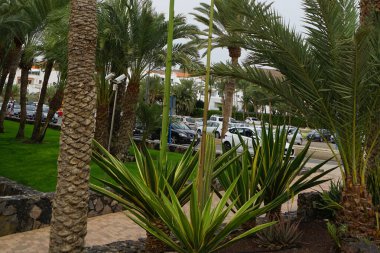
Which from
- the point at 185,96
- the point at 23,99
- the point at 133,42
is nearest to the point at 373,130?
the point at 133,42

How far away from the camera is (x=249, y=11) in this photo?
5.08 metres

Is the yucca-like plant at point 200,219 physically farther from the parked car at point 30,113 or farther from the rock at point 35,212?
the parked car at point 30,113

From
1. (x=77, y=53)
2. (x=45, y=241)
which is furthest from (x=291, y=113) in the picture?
(x=45, y=241)

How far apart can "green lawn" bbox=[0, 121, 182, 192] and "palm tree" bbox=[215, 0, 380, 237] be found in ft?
17.4

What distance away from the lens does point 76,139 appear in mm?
3736

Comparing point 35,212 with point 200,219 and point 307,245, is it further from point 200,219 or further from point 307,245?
point 307,245

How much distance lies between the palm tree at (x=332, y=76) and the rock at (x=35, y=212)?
3.72 meters

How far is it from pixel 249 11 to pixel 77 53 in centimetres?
231

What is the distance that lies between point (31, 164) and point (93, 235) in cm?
531

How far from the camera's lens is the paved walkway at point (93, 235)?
18.9ft

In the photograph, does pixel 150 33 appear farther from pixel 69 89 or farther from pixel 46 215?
pixel 69 89

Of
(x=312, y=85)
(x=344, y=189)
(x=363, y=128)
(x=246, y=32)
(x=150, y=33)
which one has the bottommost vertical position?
(x=344, y=189)

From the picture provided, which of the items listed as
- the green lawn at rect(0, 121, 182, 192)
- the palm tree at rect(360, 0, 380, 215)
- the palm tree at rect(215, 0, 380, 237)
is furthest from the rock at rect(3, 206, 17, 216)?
the palm tree at rect(360, 0, 380, 215)

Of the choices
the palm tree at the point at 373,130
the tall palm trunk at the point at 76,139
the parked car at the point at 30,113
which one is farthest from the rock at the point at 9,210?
the parked car at the point at 30,113
